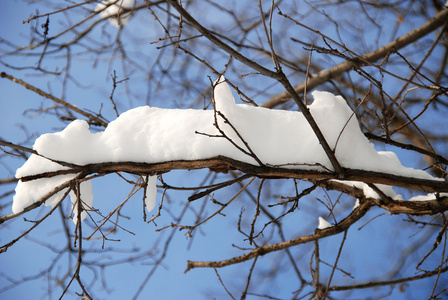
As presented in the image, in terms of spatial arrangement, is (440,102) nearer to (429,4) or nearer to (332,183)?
(429,4)

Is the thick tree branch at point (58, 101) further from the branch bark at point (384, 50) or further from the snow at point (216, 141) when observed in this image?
the branch bark at point (384, 50)

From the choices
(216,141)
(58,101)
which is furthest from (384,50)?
(58,101)

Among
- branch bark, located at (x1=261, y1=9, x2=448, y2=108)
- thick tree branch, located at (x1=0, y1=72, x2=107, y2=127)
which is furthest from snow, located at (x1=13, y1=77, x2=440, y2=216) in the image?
branch bark, located at (x1=261, y1=9, x2=448, y2=108)

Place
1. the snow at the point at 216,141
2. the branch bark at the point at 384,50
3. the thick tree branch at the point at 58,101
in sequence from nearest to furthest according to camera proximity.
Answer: the snow at the point at 216,141
the thick tree branch at the point at 58,101
the branch bark at the point at 384,50

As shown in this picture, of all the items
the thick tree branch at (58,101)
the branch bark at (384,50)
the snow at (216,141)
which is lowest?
the snow at (216,141)

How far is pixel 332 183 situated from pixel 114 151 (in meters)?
1.11

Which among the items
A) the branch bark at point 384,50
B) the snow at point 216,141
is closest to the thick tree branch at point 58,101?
the snow at point 216,141

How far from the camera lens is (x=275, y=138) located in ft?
4.17

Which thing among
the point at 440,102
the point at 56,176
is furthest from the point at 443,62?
the point at 56,176

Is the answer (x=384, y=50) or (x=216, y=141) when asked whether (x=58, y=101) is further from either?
(x=384, y=50)

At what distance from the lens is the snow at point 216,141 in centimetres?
126

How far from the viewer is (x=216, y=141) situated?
1.26m

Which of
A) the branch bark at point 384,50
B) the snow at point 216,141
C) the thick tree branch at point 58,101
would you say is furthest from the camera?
the branch bark at point 384,50

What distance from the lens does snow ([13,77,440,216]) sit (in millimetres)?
1258
